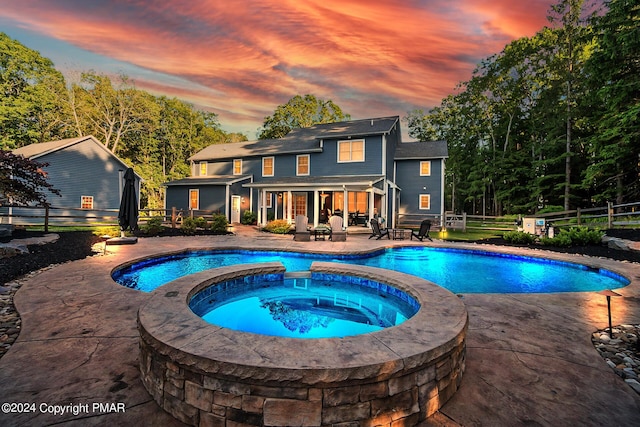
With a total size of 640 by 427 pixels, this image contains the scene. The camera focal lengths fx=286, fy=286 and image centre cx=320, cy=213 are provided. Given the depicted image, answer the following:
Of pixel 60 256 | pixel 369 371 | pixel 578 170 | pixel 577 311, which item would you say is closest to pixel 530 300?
pixel 577 311

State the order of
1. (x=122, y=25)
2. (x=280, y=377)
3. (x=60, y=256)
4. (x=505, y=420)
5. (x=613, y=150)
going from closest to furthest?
1. (x=280, y=377)
2. (x=505, y=420)
3. (x=60, y=256)
4. (x=122, y=25)
5. (x=613, y=150)

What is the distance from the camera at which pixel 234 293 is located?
17.5 feet

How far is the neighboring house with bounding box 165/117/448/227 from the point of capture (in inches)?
741

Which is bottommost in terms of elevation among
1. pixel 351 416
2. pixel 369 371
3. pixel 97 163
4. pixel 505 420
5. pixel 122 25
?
pixel 505 420

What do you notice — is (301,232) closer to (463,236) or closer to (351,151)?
(351,151)

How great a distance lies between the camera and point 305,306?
16.9 ft

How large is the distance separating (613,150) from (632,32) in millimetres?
5617

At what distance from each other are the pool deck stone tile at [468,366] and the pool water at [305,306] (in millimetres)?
1126

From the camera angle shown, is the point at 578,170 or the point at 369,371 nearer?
the point at 369,371

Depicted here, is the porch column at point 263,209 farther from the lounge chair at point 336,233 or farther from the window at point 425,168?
the window at point 425,168

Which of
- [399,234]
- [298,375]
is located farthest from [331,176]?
[298,375]

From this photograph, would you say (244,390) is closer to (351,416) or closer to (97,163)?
(351,416)

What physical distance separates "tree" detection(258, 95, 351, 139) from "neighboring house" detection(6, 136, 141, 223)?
768 inches

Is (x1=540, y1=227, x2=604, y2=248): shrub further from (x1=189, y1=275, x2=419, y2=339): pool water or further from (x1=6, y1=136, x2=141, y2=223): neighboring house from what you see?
(x1=6, y1=136, x2=141, y2=223): neighboring house
